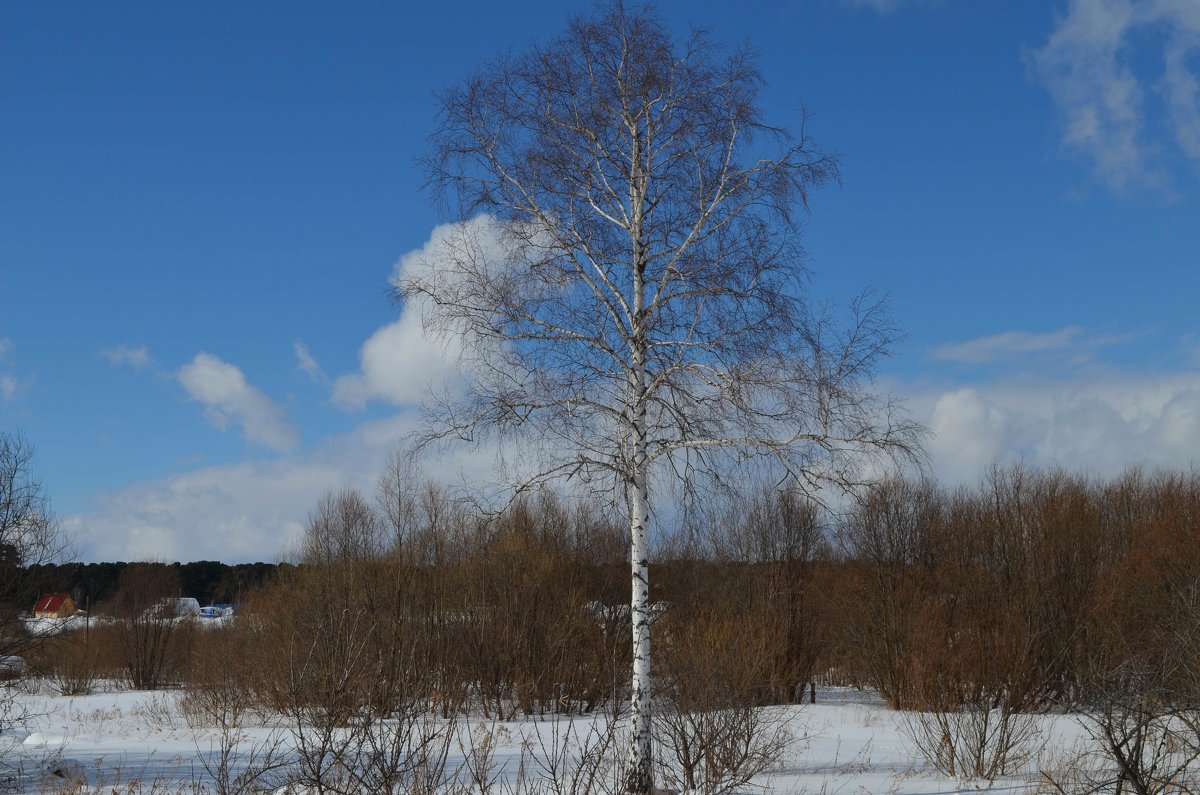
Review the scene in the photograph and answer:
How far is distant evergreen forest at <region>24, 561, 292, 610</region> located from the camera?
23.0 metres

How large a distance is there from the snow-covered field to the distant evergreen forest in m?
3.01

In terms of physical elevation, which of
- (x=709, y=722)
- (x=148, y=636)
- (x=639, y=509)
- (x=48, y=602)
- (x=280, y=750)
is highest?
(x=639, y=509)

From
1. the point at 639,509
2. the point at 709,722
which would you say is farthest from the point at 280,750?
the point at 639,509

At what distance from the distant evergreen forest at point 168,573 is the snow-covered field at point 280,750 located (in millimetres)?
3010

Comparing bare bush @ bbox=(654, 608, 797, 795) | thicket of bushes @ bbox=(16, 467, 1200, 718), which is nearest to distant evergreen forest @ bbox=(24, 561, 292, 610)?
thicket of bushes @ bbox=(16, 467, 1200, 718)

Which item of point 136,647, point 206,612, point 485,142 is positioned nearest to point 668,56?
point 485,142

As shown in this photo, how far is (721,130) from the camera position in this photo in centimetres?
1273

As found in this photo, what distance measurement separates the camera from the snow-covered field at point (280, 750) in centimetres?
1343

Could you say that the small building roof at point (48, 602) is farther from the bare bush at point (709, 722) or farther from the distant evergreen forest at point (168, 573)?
the bare bush at point (709, 722)

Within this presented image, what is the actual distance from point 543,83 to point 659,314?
3.54 meters

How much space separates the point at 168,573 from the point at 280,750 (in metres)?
37.9

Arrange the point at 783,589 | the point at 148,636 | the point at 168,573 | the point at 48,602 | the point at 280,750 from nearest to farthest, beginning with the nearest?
the point at 280,750
the point at 48,602
the point at 783,589
the point at 148,636
the point at 168,573

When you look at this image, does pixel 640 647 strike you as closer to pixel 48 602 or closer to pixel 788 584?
pixel 48 602

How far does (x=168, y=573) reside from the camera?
175 feet
